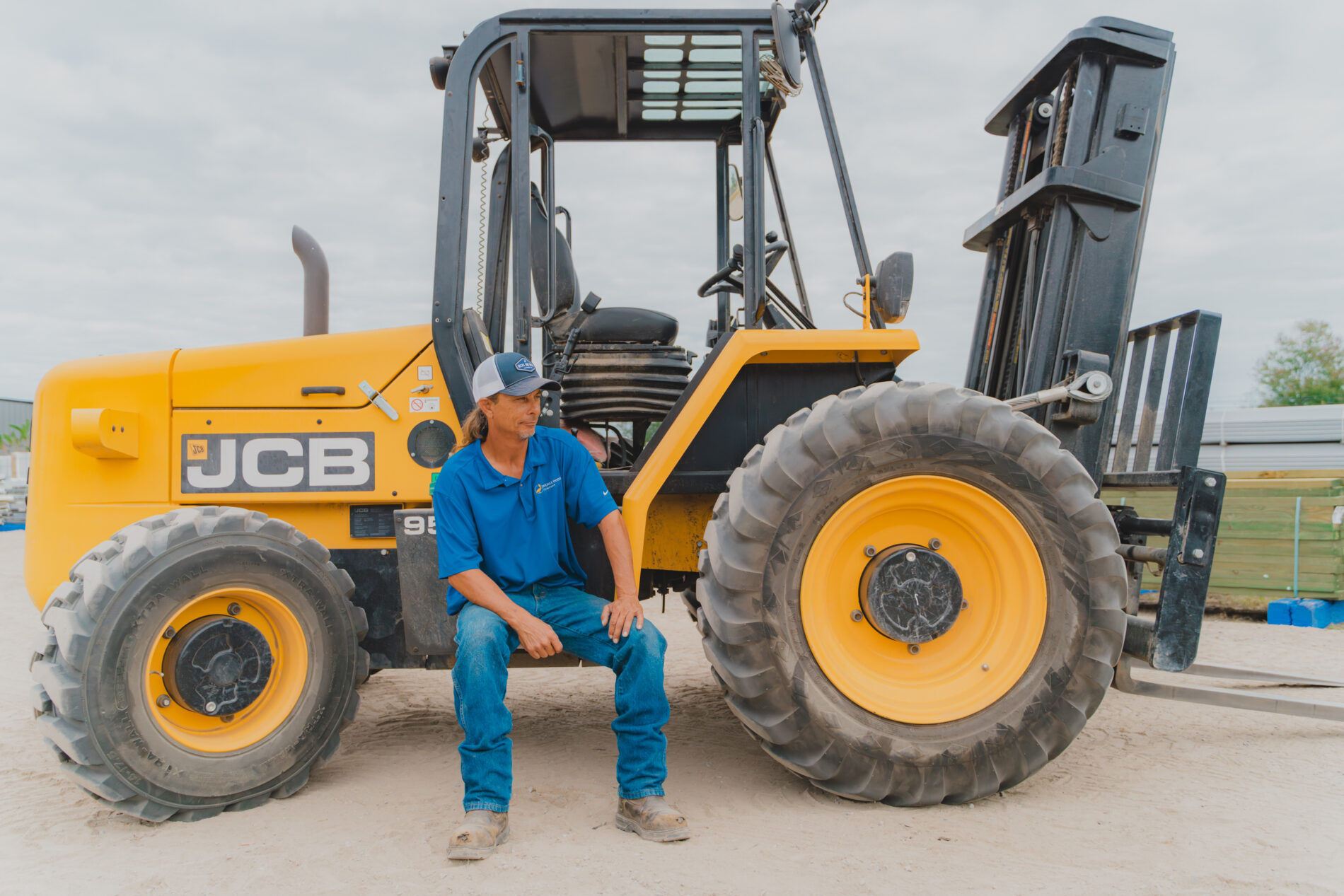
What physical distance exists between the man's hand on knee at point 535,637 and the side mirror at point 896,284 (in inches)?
67.1

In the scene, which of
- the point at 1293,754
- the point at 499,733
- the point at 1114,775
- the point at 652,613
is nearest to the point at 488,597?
the point at 499,733

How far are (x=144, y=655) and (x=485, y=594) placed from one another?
1.20m

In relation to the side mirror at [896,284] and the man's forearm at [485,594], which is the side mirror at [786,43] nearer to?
the side mirror at [896,284]

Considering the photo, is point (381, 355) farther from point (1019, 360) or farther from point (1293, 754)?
point (1293, 754)

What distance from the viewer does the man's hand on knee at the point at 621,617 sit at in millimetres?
3025

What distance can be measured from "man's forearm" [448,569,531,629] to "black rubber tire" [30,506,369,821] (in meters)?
0.62

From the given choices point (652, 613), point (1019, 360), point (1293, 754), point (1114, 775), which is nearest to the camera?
point (1114, 775)

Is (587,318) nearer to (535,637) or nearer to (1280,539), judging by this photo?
(535,637)

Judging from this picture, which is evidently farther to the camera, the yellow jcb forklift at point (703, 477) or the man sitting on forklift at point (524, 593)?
the yellow jcb forklift at point (703, 477)

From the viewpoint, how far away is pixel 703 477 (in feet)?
11.8

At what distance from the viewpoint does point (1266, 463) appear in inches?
376

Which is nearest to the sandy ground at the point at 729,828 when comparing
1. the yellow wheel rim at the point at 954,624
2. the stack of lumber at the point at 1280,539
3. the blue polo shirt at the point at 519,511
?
the yellow wheel rim at the point at 954,624

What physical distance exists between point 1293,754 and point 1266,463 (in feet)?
22.6

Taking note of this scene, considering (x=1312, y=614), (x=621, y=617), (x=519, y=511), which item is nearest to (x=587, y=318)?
(x=519, y=511)
